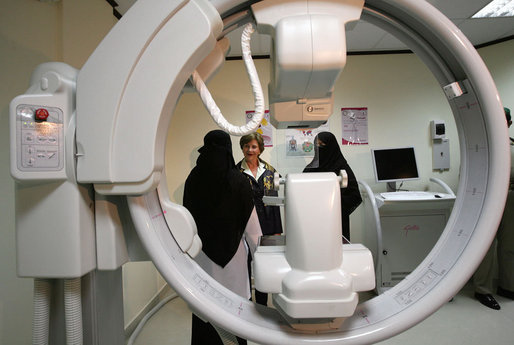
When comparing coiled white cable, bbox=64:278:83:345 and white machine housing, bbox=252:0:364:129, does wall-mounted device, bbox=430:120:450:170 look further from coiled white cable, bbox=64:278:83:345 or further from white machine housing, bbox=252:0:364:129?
coiled white cable, bbox=64:278:83:345

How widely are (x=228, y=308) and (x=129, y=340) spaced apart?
150 cm

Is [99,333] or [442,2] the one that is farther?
[442,2]

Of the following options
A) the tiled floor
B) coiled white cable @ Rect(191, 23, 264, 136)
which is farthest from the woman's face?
coiled white cable @ Rect(191, 23, 264, 136)

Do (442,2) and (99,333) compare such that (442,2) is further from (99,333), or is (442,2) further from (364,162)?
(99,333)

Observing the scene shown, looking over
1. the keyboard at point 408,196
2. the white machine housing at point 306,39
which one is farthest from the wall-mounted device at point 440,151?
the white machine housing at point 306,39

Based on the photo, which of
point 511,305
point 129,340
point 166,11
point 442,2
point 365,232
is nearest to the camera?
point 166,11

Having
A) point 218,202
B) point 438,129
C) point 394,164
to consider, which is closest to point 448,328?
point 394,164

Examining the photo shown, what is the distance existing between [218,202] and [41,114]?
0.82m

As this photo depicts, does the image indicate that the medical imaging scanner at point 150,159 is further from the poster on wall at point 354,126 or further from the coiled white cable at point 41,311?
the poster on wall at point 354,126

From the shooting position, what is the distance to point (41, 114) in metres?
0.45

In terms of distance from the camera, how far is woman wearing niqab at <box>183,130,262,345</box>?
1190mm

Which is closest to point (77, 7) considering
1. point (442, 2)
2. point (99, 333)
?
point (99, 333)

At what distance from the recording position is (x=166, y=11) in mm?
448

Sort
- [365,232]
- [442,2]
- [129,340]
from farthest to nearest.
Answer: [365,232]
[442,2]
[129,340]
